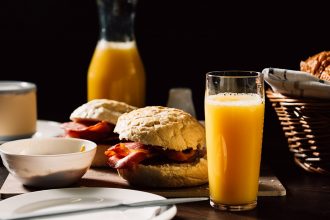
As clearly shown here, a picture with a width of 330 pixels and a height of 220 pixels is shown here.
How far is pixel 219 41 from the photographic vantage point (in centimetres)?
231

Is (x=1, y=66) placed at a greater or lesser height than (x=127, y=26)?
lesser

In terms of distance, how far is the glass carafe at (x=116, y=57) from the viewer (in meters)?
2.08

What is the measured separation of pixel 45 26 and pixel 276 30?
75 centimetres

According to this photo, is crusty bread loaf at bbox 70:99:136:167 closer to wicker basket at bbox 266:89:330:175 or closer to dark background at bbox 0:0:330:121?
wicker basket at bbox 266:89:330:175

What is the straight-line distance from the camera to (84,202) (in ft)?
4.47

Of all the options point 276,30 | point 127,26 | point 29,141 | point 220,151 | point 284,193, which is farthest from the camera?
point 276,30

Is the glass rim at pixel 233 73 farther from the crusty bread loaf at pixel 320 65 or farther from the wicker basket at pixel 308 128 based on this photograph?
the crusty bread loaf at pixel 320 65

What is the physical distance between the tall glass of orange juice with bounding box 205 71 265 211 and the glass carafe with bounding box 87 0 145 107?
A: 0.72 metres

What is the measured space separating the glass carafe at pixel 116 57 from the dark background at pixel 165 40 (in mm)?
250

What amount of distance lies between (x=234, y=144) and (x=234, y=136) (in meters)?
0.02

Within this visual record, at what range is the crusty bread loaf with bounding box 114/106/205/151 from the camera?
147cm

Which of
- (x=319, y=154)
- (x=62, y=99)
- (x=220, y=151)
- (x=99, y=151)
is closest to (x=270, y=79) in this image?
(x=319, y=154)

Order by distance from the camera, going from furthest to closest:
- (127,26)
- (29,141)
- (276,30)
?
(276,30) → (127,26) → (29,141)

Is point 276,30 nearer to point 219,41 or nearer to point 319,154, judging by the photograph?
point 219,41
